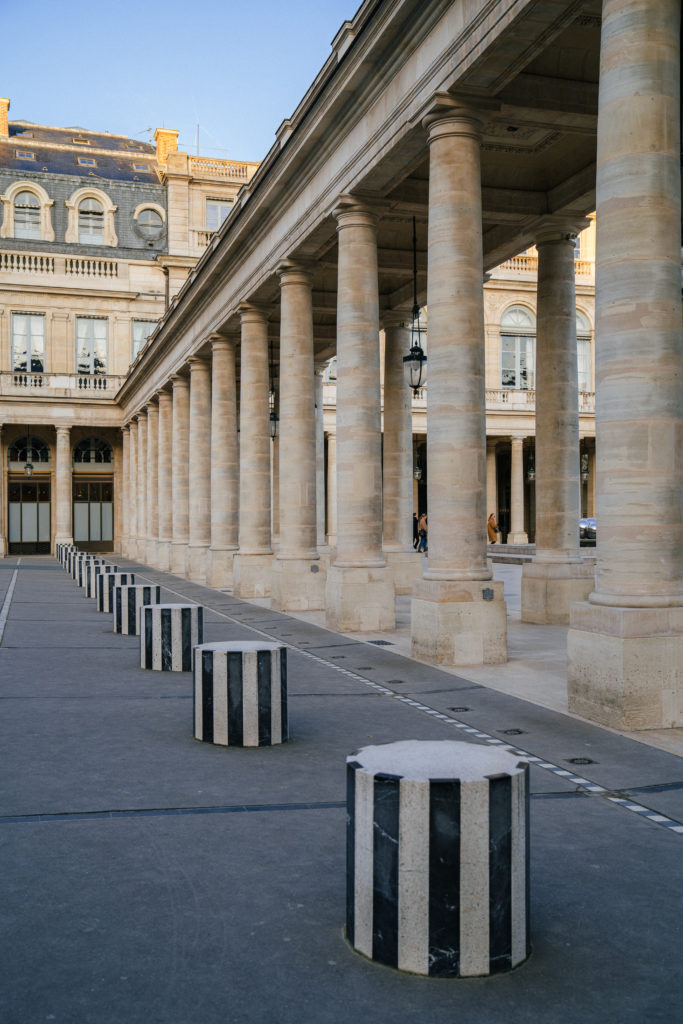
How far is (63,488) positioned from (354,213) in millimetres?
36765

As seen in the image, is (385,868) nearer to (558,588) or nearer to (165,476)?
(558,588)

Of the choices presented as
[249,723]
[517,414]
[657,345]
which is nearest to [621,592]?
[657,345]

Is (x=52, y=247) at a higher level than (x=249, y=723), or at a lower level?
higher

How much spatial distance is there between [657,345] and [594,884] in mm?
5337

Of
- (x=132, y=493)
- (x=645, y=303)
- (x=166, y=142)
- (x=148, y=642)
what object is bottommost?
(x=148, y=642)

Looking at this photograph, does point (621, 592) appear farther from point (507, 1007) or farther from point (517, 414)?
point (517, 414)

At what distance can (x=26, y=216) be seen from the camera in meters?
52.5

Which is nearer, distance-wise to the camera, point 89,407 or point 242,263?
point 242,263

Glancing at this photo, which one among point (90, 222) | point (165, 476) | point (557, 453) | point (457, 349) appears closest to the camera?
point (457, 349)

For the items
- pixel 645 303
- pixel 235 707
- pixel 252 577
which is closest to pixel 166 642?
pixel 235 707

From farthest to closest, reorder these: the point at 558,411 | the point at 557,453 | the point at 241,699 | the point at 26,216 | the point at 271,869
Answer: the point at 26,216 < the point at 557,453 < the point at 558,411 < the point at 241,699 < the point at 271,869

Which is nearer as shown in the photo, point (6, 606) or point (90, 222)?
point (6, 606)

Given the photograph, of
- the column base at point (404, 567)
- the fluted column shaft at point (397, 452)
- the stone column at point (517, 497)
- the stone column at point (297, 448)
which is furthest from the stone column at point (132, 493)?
the stone column at point (297, 448)

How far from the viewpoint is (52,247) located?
51.9m
